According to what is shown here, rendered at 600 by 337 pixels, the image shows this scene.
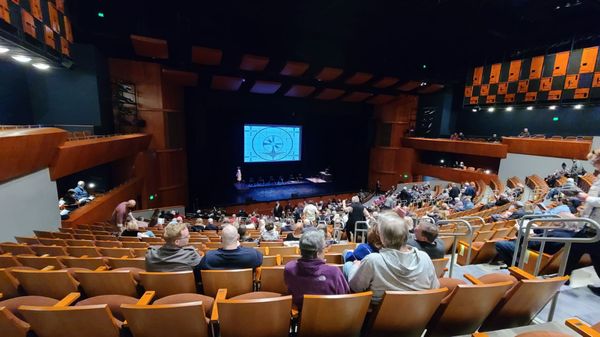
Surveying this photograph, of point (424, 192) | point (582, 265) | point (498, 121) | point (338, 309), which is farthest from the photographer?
point (498, 121)

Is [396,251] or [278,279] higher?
[396,251]

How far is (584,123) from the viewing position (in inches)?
526

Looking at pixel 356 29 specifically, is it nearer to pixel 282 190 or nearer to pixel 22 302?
pixel 282 190

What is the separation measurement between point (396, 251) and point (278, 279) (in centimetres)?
116

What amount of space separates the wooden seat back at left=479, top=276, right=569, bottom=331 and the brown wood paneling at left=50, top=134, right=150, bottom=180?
8.61m

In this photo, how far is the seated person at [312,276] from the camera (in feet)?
6.27

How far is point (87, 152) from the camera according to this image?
746 cm

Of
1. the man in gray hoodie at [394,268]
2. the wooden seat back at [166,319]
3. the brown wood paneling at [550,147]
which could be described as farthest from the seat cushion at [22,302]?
the brown wood paneling at [550,147]

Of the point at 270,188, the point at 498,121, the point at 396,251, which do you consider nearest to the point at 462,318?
the point at 396,251

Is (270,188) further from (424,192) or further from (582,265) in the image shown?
(582,265)

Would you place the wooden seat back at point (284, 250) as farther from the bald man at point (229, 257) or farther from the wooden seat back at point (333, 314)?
the wooden seat back at point (333, 314)

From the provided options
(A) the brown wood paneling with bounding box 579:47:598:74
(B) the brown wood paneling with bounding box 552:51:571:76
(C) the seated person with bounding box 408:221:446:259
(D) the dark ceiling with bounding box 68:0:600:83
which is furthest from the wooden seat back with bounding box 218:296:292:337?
(B) the brown wood paneling with bounding box 552:51:571:76

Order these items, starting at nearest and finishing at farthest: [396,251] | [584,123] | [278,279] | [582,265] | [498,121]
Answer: [396,251] < [278,279] < [582,265] < [584,123] < [498,121]

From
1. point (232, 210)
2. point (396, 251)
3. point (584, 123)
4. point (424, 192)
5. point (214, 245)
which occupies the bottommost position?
point (232, 210)
